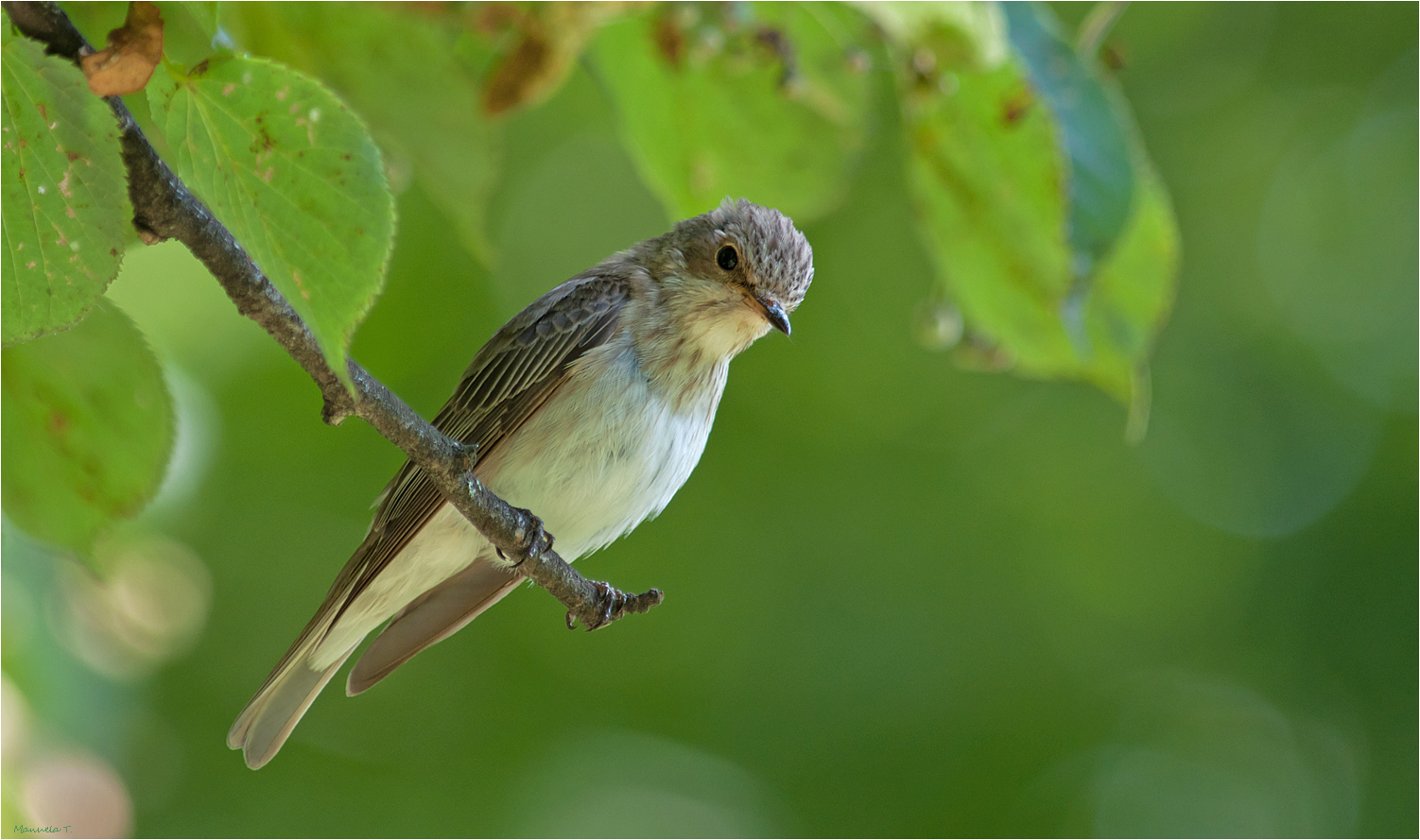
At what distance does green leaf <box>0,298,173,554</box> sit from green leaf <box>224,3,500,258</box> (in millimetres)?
790

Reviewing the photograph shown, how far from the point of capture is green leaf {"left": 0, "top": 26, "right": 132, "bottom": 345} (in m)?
A: 1.48

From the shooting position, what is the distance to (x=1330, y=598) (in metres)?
7.22

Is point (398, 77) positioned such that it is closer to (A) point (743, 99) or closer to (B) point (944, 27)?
(A) point (743, 99)

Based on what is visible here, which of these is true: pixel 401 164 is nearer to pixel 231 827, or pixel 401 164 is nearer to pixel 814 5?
pixel 814 5

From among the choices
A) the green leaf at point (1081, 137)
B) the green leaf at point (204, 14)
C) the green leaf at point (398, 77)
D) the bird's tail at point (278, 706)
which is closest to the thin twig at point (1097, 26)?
the green leaf at point (1081, 137)

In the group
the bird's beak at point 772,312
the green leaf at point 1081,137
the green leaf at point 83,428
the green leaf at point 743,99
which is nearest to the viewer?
the green leaf at point 83,428

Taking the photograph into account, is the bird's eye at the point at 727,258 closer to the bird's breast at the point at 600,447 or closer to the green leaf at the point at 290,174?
the bird's breast at the point at 600,447

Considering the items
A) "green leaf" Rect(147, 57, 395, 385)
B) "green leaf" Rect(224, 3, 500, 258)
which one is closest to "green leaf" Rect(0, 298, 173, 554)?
"green leaf" Rect(147, 57, 395, 385)

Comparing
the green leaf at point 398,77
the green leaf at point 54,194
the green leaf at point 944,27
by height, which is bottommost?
the green leaf at point 944,27

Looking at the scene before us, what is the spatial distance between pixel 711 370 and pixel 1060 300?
1.49 meters

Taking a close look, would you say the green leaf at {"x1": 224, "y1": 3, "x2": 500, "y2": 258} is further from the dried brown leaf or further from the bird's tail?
the bird's tail

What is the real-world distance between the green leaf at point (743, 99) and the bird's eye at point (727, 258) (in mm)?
859

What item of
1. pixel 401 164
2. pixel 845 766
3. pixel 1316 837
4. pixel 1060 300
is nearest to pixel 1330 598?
pixel 1316 837

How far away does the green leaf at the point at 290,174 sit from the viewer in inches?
56.8
